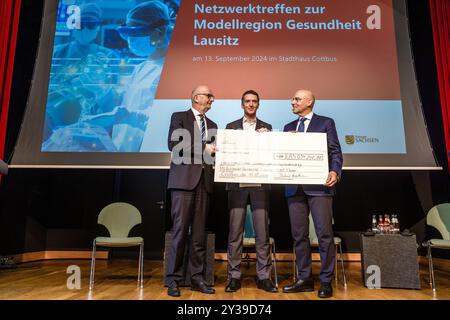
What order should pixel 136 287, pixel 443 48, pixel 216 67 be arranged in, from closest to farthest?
pixel 136 287
pixel 216 67
pixel 443 48

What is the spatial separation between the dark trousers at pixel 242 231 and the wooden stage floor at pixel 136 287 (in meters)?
0.19

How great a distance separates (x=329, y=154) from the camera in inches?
120

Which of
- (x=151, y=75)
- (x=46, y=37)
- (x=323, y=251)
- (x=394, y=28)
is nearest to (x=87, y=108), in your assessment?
(x=151, y=75)

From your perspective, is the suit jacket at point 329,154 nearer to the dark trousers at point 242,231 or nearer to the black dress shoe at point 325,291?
the dark trousers at point 242,231

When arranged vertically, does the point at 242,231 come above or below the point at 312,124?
below

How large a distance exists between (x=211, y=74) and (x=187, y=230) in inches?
68.9

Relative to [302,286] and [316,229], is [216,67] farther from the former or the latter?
[302,286]

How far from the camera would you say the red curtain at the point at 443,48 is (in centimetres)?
408

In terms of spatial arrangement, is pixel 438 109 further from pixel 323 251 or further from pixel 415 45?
pixel 323 251

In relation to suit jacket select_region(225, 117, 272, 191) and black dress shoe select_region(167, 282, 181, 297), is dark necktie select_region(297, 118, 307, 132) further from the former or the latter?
black dress shoe select_region(167, 282, 181, 297)

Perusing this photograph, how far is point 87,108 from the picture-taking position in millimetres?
3709

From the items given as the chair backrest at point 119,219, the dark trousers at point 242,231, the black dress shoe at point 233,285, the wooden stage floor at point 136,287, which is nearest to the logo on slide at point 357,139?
the dark trousers at point 242,231

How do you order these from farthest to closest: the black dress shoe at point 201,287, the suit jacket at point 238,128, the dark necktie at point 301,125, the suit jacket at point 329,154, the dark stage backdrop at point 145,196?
the dark stage backdrop at point 145,196
the dark necktie at point 301,125
the suit jacket at point 238,128
the suit jacket at point 329,154
the black dress shoe at point 201,287

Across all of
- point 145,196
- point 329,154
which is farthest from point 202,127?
point 145,196
